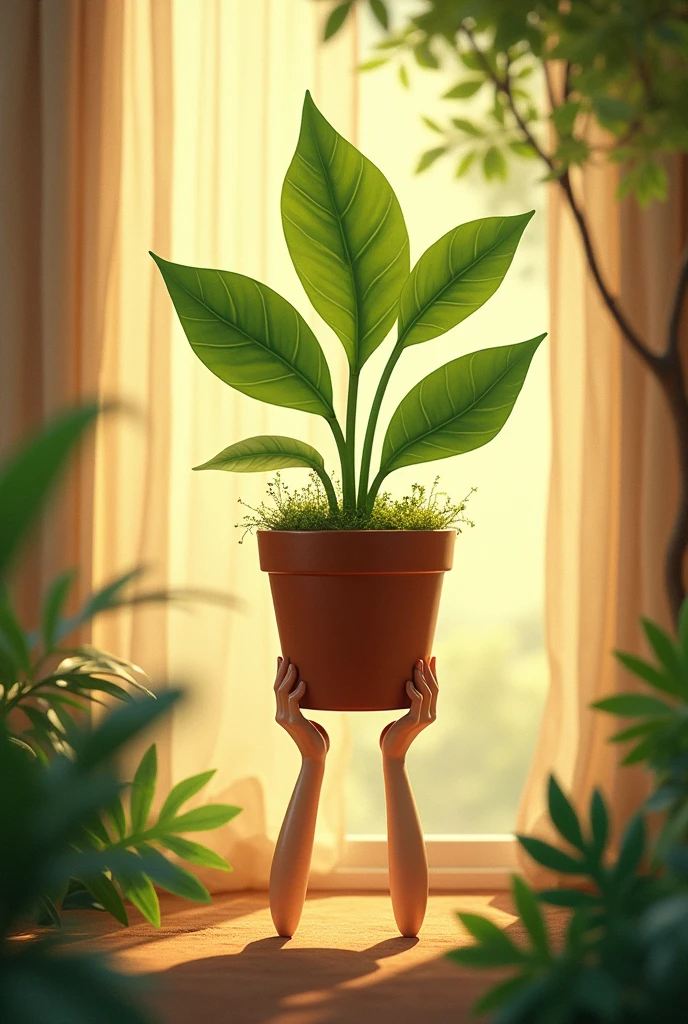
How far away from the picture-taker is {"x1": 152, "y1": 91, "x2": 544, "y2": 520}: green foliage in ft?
4.56

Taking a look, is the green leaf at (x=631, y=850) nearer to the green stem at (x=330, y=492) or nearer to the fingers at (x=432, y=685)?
the fingers at (x=432, y=685)

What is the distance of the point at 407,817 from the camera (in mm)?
1402

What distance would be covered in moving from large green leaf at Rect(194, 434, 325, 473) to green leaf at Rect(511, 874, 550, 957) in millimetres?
765

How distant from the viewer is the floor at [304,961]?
1145 mm

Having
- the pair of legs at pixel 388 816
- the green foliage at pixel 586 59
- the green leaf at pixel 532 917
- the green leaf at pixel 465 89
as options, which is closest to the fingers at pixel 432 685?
the pair of legs at pixel 388 816

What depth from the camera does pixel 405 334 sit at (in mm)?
1451

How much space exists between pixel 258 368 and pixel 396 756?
Answer: 0.62 meters

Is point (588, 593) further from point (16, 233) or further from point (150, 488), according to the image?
point (16, 233)

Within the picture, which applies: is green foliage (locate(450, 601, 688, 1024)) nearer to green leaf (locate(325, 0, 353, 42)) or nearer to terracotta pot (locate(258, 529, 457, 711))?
terracotta pot (locate(258, 529, 457, 711))

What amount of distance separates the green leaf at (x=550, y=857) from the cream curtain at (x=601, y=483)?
2.76ft

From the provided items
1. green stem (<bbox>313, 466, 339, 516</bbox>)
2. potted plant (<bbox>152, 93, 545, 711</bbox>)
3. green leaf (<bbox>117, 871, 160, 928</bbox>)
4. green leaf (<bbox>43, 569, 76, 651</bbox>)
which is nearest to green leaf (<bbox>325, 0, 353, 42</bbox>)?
potted plant (<bbox>152, 93, 545, 711</bbox>)

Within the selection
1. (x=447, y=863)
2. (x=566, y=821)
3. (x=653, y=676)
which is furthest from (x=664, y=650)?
(x=447, y=863)

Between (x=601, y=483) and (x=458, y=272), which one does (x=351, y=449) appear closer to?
(x=458, y=272)

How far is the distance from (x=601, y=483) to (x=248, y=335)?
0.75 metres
